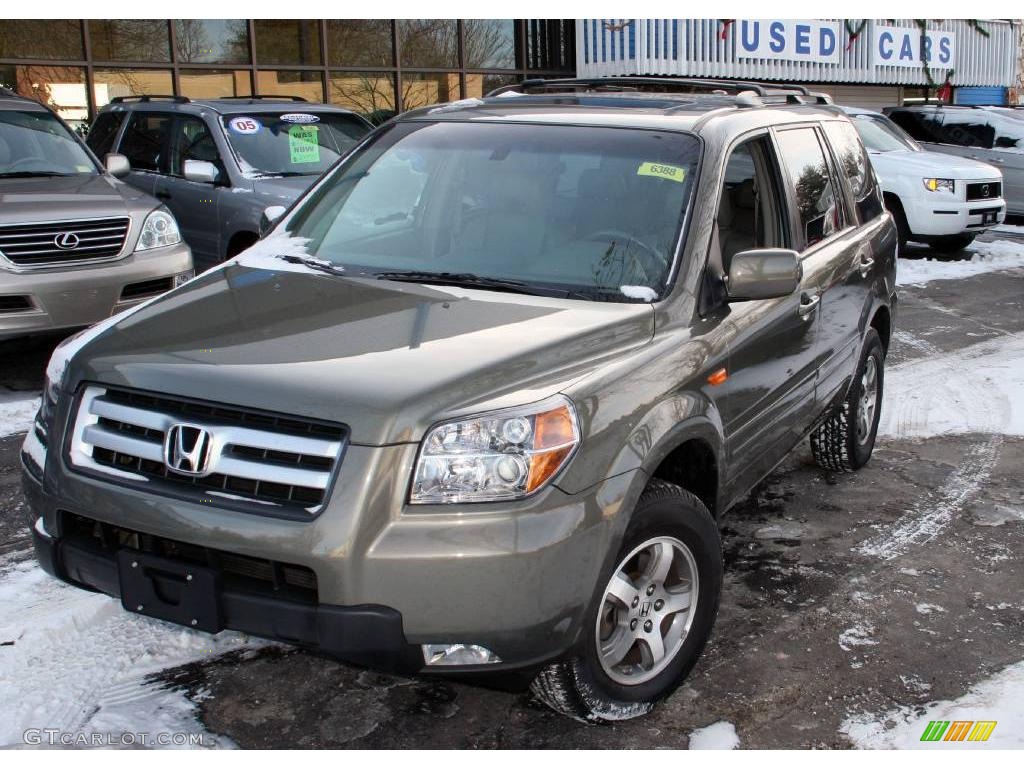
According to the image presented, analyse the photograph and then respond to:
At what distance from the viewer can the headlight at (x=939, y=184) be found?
43.3ft

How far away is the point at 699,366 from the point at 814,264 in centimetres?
134

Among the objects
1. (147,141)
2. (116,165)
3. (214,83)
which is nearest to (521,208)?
(116,165)

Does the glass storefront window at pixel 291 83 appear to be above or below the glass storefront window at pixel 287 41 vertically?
below

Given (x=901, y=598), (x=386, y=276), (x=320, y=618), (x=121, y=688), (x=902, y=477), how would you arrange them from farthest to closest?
(x=902, y=477)
(x=901, y=598)
(x=386, y=276)
(x=121, y=688)
(x=320, y=618)

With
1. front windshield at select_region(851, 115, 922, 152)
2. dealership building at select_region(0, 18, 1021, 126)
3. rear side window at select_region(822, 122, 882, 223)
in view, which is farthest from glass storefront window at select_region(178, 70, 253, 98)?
rear side window at select_region(822, 122, 882, 223)

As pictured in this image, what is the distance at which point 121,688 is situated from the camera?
3439 mm

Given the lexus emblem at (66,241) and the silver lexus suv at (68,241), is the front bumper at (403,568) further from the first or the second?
the lexus emblem at (66,241)

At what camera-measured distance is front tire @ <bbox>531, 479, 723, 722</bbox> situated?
3068 millimetres

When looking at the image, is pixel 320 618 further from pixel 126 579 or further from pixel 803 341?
pixel 803 341

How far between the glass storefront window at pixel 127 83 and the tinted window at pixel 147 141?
15.4ft

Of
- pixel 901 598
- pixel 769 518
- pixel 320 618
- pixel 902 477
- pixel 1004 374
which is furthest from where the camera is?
pixel 1004 374

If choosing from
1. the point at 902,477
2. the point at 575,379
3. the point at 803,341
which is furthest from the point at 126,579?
the point at 902,477

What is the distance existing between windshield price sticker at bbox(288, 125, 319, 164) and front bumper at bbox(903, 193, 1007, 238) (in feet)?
24.6

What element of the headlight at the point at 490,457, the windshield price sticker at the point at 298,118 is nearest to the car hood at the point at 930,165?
the windshield price sticker at the point at 298,118
